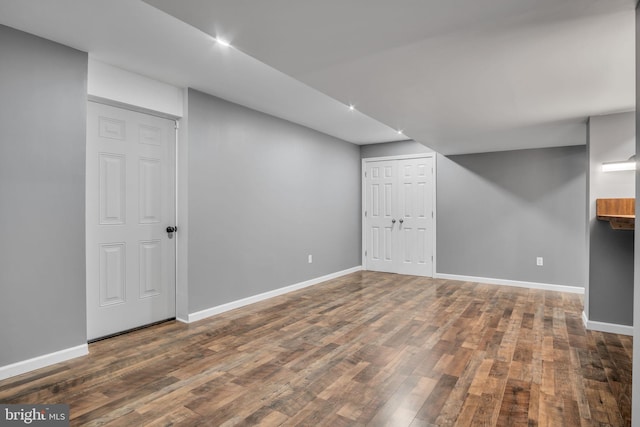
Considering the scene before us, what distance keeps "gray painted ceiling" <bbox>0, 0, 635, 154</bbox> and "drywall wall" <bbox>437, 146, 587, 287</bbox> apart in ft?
4.59

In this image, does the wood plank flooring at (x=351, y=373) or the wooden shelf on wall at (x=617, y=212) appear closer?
the wood plank flooring at (x=351, y=373)

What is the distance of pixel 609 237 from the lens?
3369 millimetres

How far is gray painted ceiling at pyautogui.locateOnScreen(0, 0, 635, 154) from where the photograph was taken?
1638 millimetres

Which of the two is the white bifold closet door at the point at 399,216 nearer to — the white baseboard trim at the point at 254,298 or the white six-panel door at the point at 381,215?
the white six-panel door at the point at 381,215

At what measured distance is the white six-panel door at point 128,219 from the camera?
313 centimetres

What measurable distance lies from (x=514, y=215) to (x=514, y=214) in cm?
2

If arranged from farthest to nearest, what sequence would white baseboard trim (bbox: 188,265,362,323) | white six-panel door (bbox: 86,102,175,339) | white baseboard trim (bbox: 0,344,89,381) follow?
1. white baseboard trim (bbox: 188,265,362,323)
2. white six-panel door (bbox: 86,102,175,339)
3. white baseboard trim (bbox: 0,344,89,381)

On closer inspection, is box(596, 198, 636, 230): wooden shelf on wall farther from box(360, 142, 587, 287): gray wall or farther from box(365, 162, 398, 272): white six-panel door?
box(365, 162, 398, 272): white six-panel door

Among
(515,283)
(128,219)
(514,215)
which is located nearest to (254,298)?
(128,219)

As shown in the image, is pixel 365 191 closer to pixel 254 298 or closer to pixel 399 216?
pixel 399 216

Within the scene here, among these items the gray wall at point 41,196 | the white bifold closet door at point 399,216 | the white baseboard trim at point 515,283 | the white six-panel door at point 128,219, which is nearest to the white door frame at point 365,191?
the white bifold closet door at point 399,216

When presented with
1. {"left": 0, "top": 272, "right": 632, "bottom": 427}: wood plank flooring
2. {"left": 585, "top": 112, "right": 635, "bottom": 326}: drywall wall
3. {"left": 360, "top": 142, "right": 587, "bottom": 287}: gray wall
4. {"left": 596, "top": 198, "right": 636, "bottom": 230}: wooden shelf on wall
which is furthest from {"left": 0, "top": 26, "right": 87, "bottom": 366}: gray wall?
{"left": 360, "top": 142, "right": 587, "bottom": 287}: gray wall

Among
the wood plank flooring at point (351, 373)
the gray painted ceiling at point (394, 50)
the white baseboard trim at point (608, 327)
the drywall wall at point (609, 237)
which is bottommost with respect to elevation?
the wood plank flooring at point (351, 373)

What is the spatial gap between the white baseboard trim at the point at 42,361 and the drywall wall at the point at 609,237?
467 cm
